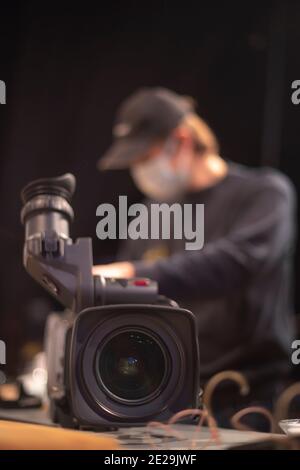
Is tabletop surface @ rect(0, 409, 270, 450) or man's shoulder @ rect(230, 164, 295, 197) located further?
man's shoulder @ rect(230, 164, 295, 197)

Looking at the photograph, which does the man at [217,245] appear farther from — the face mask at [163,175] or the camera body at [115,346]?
the camera body at [115,346]

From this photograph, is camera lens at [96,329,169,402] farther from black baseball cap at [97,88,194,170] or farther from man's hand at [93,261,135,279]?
black baseball cap at [97,88,194,170]

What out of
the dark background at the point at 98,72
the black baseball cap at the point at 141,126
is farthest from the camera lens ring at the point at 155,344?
the black baseball cap at the point at 141,126

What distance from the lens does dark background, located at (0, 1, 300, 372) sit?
898mm

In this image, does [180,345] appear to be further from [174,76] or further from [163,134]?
[174,76]

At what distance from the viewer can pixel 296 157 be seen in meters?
1.13

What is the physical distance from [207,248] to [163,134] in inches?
6.6

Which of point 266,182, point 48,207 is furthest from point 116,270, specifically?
point 266,182

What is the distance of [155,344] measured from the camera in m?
0.67

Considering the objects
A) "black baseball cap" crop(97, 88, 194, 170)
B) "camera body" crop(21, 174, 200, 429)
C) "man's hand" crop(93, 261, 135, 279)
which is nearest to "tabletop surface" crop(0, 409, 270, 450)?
"camera body" crop(21, 174, 200, 429)

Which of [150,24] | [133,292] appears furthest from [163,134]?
[133,292]

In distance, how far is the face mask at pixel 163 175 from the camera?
100cm

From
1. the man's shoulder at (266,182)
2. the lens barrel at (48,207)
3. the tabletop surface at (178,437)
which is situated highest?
the man's shoulder at (266,182)
